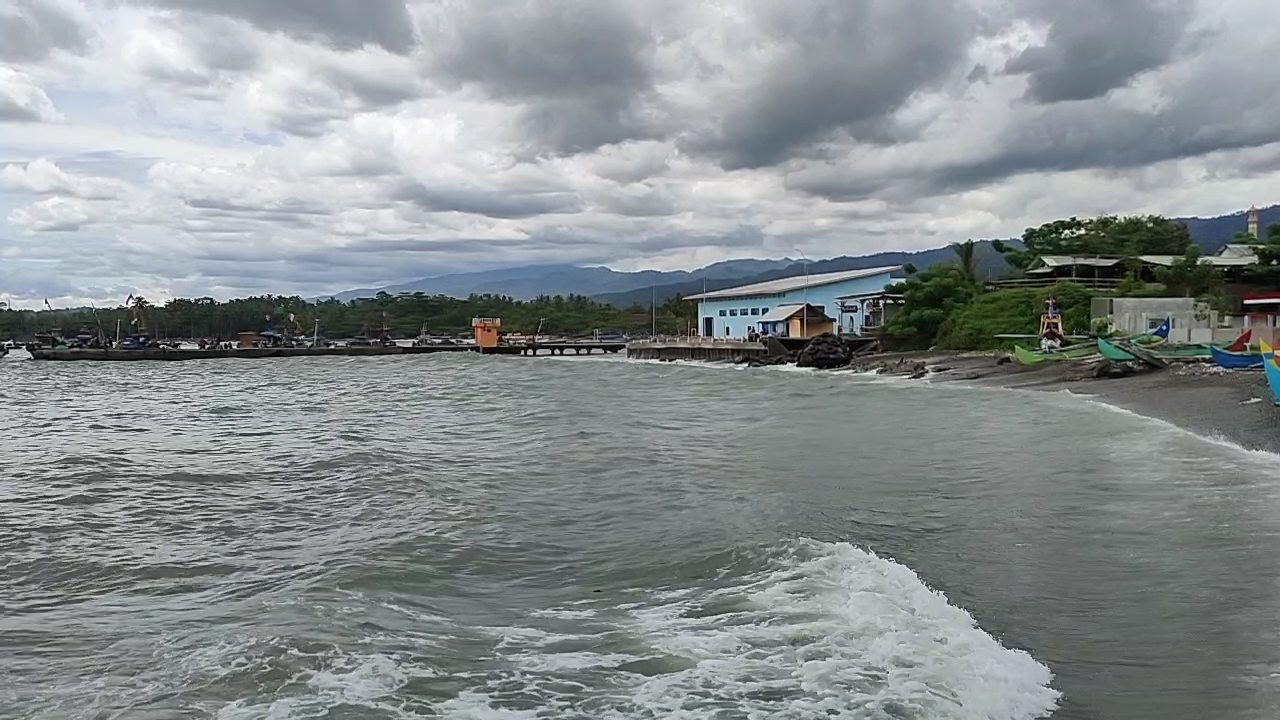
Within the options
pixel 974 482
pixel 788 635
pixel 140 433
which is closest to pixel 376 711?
pixel 788 635

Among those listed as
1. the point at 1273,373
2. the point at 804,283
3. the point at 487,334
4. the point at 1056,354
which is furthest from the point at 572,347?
the point at 1273,373

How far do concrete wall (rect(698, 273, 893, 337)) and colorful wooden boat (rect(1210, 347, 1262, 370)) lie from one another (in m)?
37.9

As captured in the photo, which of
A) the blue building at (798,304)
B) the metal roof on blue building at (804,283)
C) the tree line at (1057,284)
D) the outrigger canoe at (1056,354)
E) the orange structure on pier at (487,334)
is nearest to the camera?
the outrigger canoe at (1056,354)

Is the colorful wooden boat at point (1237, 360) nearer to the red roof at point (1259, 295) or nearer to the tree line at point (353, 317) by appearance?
the red roof at point (1259, 295)

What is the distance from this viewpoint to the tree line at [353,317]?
388 ft

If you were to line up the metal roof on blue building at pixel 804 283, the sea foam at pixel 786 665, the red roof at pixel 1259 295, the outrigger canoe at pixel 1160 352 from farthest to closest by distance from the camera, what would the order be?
the metal roof on blue building at pixel 804 283, the red roof at pixel 1259 295, the outrigger canoe at pixel 1160 352, the sea foam at pixel 786 665

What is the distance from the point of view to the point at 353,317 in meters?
133

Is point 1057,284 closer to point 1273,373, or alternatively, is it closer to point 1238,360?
point 1238,360

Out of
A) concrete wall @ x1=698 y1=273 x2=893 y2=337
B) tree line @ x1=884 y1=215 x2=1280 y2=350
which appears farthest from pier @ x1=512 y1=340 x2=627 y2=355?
tree line @ x1=884 y1=215 x2=1280 y2=350

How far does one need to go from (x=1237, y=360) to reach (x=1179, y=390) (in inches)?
167

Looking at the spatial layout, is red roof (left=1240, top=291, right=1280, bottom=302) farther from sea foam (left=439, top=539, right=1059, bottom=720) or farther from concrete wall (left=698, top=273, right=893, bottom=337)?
sea foam (left=439, top=539, right=1059, bottom=720)

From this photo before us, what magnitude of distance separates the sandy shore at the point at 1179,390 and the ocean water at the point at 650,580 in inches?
47.3

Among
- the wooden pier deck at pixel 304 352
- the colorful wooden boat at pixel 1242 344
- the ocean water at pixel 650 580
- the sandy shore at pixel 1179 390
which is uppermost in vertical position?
the colorful wooden boat at pixel 1242 344

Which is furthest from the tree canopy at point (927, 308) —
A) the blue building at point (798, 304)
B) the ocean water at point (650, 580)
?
the ocean water at point (650, 580)
